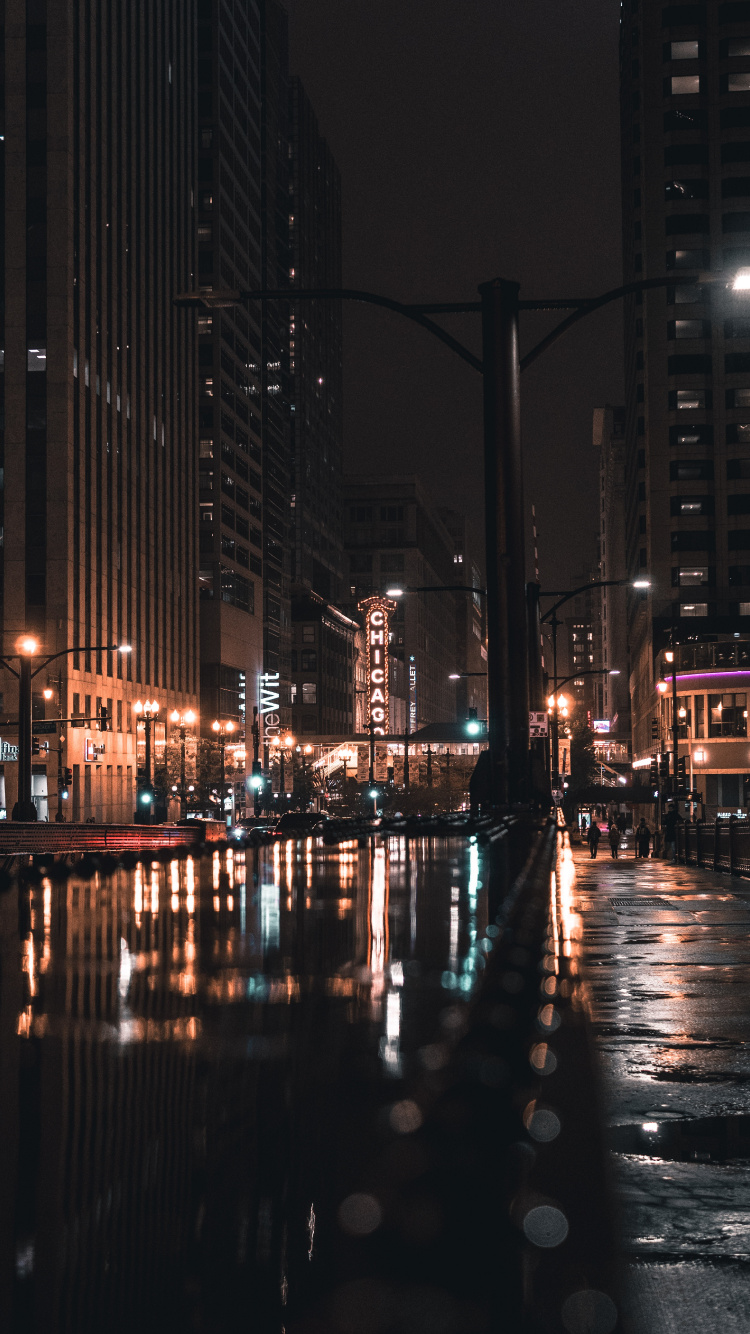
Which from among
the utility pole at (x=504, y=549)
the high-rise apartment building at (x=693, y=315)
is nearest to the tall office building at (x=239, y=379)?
the high-rise apartment building at (x=693, y=315)

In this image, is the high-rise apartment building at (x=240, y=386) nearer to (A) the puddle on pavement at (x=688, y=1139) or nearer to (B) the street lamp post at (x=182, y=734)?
Result: (B) the street lamp post at (x=182, y=734)

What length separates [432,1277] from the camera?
2.73 m

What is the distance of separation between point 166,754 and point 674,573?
53495 mm

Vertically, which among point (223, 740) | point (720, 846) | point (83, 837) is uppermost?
point (223, 740)

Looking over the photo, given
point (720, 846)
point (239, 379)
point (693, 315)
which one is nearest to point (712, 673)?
point (693, 315)

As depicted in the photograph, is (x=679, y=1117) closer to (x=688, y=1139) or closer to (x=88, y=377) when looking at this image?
(x=688, y=1139)

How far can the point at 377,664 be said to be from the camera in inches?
6166

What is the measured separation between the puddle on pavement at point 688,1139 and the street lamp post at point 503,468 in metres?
11.9

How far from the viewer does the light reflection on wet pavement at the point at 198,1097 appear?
8.07 feet

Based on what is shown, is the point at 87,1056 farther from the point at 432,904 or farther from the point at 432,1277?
the point at 432,904

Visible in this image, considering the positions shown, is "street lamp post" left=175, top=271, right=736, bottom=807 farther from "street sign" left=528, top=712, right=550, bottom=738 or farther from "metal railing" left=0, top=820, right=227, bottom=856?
"metal railing" left=0, top=820, right=227, bottom=856

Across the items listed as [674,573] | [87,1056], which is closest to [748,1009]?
[87,1056]

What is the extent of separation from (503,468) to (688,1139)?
44.9 feet

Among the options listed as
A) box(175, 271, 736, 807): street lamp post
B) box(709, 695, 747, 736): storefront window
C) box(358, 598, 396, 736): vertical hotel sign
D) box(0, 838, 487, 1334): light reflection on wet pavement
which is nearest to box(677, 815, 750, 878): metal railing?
box(175, 271, 736, 807): street lamp post
